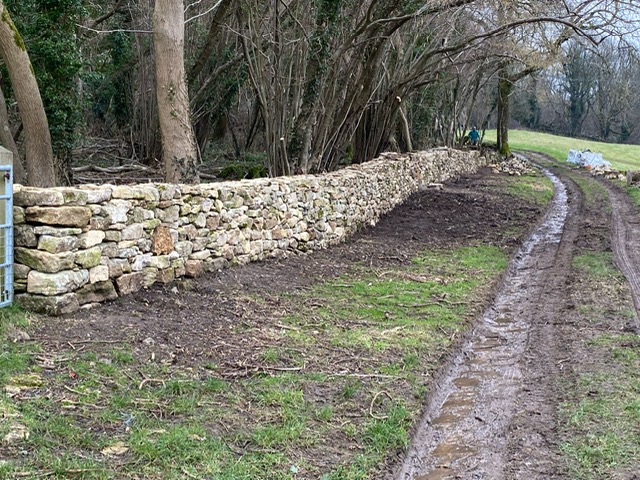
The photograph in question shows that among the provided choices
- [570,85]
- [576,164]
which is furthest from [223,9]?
[570,85]

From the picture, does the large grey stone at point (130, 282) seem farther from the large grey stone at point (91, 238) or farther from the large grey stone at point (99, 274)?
the large grey stone at point (91, 238)

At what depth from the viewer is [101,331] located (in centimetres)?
570

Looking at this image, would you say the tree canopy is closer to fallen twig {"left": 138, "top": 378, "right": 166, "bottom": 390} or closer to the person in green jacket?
fallen twig {"left": 138, "top": 378, "right": 166, "bottom": 390}

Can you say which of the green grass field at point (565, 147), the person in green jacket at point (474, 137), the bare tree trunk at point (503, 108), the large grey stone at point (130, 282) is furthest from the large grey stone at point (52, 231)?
the green grass field at point (565, 147)

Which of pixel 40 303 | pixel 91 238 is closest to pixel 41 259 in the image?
pixel 40 303

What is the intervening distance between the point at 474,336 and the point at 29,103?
263 inches

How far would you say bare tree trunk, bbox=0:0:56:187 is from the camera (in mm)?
8695

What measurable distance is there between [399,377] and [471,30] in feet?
52.6

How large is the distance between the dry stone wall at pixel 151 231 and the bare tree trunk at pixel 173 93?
109cm

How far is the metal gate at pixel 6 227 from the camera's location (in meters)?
5.62

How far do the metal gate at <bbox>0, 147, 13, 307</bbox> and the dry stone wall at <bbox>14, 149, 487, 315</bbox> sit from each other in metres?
0.11

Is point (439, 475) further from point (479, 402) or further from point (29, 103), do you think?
point (29, 103)

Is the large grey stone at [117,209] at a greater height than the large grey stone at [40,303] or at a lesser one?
greater

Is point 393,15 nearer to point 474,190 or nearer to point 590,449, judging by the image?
point 474,190
